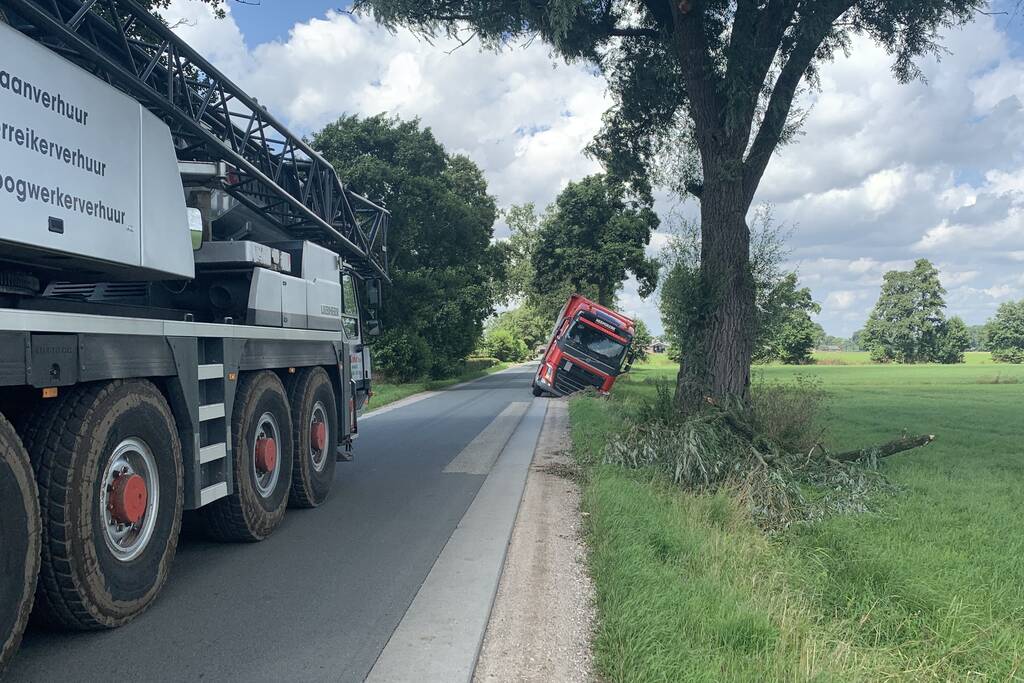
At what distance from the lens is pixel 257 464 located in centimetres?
615

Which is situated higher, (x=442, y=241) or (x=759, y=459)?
(x=442, y=241)

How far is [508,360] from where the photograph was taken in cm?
7762

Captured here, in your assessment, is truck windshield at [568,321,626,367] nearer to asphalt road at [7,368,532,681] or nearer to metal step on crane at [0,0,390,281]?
metal step on crane at [0,0,390,281]

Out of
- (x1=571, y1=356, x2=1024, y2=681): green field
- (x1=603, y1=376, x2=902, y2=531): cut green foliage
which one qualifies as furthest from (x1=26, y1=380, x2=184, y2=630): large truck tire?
(x1=603, y1=376, x2=902, y2=531): cut green foliage

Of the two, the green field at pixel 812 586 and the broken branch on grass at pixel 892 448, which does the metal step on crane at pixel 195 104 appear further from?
the broken branch on grass at pixel 892 448

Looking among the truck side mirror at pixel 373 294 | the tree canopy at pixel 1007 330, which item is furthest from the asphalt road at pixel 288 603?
the tree canopy at pixel 1007 330

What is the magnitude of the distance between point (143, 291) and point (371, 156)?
2299 centimetres

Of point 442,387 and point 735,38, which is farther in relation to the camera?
point 442,387

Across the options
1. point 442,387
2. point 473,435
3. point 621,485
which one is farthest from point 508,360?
point 621,485

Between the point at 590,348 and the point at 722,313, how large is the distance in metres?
13.0

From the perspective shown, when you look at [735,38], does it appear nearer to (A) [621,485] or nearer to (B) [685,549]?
(A) [621,485]

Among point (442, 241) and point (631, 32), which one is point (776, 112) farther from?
point (442, 241)

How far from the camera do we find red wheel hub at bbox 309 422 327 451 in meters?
7.53

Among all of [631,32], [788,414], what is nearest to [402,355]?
[631,32]
